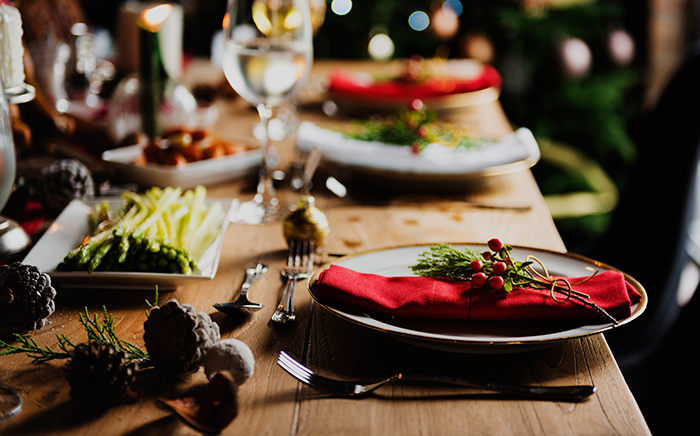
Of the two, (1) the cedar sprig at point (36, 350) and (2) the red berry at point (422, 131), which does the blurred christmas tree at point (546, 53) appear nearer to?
(2) the red berry at point (422, 131)

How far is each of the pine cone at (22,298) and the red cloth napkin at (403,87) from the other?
1256mm

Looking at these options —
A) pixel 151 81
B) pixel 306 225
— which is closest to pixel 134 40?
pixel 151 81

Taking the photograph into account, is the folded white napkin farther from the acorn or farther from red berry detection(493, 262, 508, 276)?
red berry detection(493, 262, 508, 276)

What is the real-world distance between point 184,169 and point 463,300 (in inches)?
25.9

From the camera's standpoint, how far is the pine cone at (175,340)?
553 mm

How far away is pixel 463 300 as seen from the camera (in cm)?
62

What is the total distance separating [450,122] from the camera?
175 centimetres

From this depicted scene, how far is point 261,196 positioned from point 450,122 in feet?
2.71

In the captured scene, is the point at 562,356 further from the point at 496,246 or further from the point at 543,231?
the point at 543,231

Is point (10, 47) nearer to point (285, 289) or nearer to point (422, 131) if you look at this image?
point (285, 289)

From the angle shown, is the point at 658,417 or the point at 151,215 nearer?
the point at 151,215

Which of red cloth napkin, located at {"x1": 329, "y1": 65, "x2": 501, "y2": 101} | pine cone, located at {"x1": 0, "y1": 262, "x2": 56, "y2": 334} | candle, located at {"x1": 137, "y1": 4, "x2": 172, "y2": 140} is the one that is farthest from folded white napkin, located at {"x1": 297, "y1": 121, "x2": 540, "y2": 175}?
pine cone, located at {"x1": 0, "y1": 262, "x2": 56, "y2": 334}

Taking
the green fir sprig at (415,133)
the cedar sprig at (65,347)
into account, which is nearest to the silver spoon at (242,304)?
the cedar sprig at (65,347)

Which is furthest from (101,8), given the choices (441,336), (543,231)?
(441,336)
